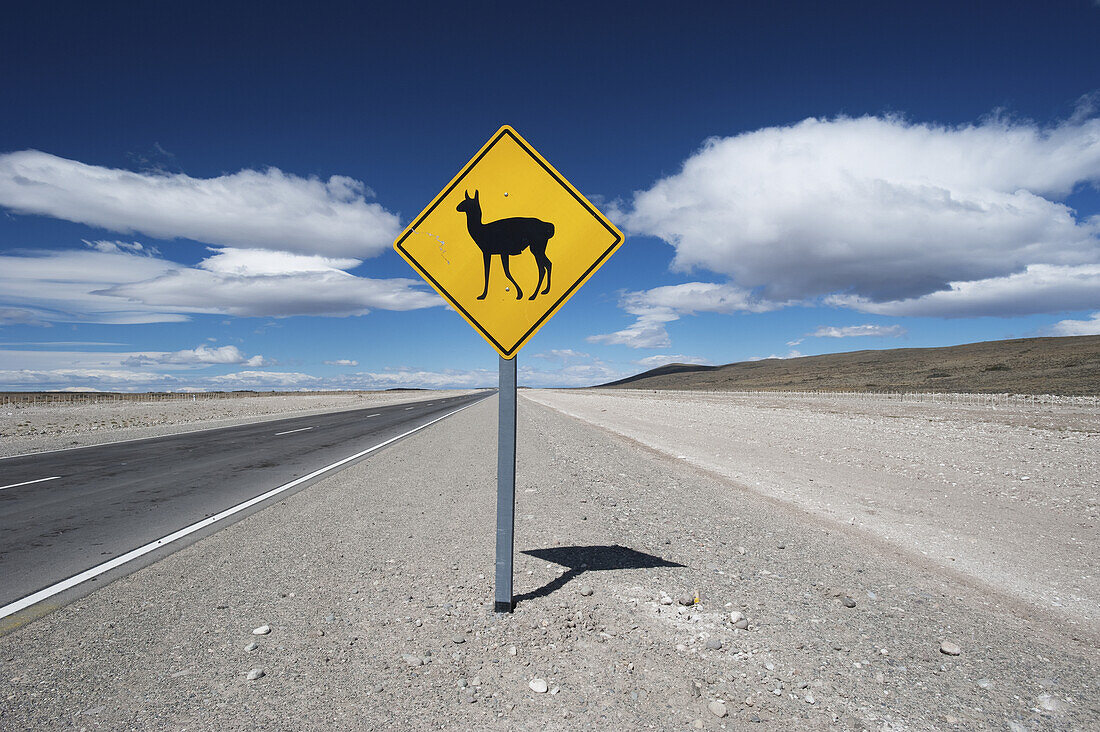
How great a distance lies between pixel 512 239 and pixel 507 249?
0.27ft

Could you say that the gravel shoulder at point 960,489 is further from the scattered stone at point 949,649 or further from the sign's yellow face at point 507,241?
the sign's yellow face at point 507,241

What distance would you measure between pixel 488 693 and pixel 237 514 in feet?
18.6

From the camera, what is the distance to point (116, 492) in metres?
8.48

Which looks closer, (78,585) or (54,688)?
(54,688)

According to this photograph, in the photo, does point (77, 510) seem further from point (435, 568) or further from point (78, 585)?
point (435, 568)

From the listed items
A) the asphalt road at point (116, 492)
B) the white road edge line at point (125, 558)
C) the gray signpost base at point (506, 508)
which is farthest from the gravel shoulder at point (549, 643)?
the asphalt road at point (116, 492)

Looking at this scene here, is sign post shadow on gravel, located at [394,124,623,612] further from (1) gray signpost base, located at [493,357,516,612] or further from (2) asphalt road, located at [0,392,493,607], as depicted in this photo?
(2) asphalt road, located at [0,392,493,607]

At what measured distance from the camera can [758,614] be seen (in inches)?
146

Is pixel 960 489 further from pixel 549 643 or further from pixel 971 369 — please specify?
pixel 971 369

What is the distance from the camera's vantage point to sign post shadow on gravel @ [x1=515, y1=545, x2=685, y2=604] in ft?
15.1

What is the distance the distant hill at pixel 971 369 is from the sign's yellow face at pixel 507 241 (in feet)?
177

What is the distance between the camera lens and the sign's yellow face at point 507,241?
3.63 meters

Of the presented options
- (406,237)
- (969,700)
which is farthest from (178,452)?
(969,700)

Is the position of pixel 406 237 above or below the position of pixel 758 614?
above
